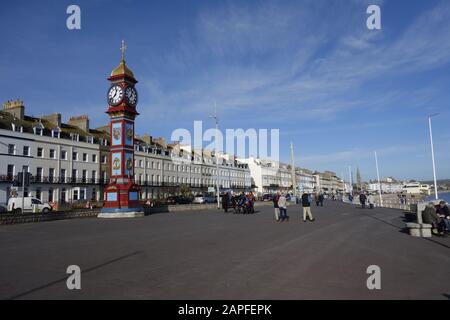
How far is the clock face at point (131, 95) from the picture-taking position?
105ft

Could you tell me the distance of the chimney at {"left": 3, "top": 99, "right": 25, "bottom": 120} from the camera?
2201 inches

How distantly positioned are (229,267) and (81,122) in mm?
65456

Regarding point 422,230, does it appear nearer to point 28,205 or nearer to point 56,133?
point 28,205

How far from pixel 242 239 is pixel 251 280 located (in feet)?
21.3

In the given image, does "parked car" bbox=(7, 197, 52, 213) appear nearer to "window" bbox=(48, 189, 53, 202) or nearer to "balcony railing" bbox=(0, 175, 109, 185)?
"balcony railing" bbox=(0, 175, 109, 185)

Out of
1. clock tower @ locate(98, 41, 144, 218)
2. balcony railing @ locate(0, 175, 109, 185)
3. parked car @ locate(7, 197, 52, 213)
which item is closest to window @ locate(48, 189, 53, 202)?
balcony railing @ locate(0, 175, 109, 185)

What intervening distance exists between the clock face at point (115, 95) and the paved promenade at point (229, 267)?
19688 millimetres

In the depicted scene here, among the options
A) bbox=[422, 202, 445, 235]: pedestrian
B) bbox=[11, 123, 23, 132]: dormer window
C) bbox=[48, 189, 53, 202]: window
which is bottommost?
bbox=[422, 202, 445, 235]: pedestrian

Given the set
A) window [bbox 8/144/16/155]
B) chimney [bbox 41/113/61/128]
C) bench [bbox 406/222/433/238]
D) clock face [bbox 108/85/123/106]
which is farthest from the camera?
chimney [bbox 41/113/61/128]

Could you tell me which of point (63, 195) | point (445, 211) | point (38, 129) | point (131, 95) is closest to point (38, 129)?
point (38, 129)

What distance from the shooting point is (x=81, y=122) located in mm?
67688

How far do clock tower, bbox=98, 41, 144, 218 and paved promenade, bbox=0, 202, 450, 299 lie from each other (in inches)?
653
